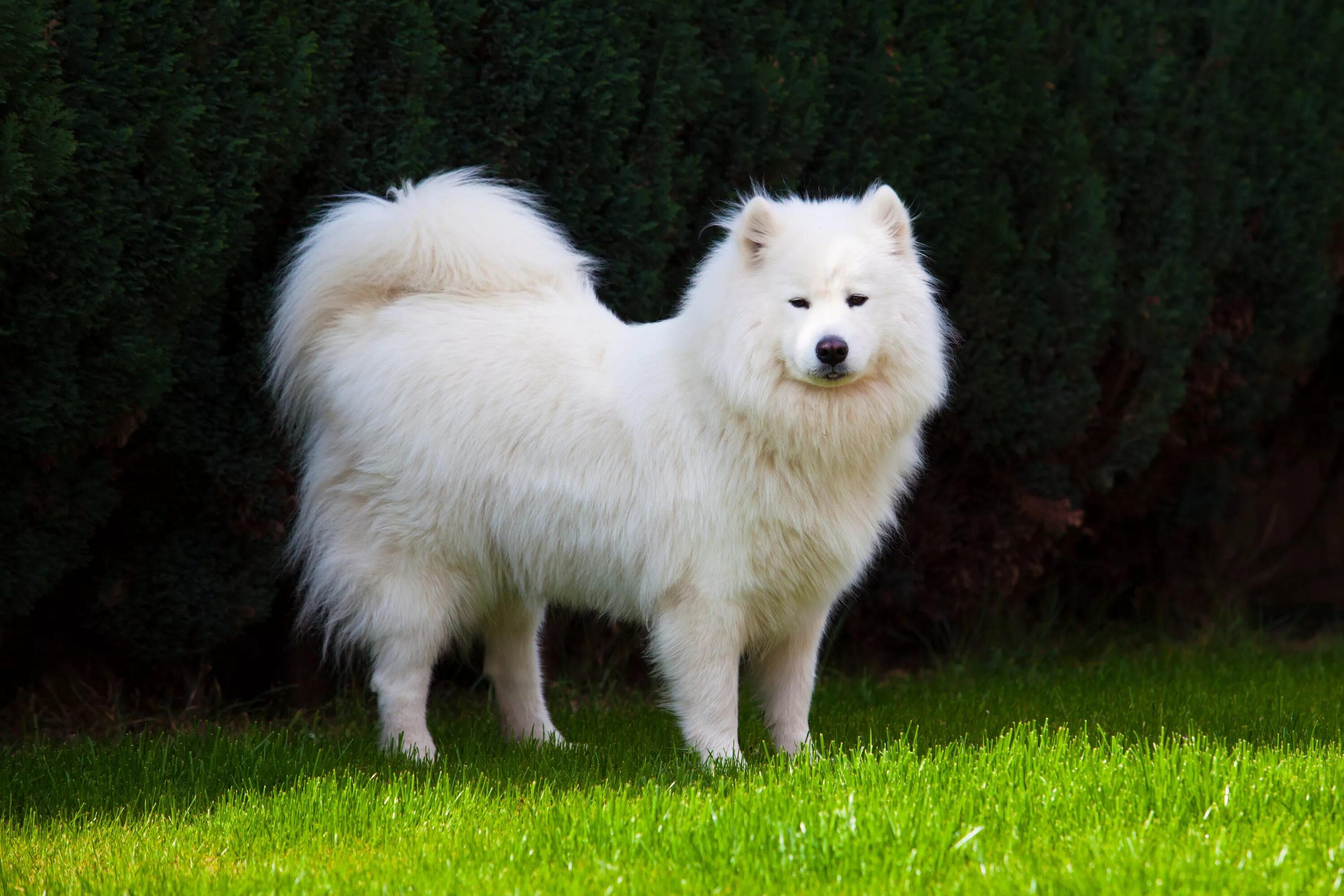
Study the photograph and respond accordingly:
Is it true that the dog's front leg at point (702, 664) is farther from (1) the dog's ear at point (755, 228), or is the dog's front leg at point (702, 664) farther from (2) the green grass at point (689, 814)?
(1) the dog's ear at point (755, 228)

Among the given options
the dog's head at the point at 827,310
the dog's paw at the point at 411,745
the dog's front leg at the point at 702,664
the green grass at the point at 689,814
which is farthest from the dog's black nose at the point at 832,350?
the dog's paw at the point at 411,745

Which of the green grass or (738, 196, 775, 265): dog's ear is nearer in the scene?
the green grass

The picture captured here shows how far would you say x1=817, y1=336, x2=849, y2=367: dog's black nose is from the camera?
378 centimetres

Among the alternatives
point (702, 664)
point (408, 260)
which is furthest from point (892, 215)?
point (408, 260)

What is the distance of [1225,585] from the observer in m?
7.72

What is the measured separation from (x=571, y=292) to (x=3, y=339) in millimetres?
1717

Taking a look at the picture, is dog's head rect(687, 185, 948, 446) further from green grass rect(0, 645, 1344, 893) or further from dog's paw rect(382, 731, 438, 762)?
dog's paw rect(382, 731, 438, 762)

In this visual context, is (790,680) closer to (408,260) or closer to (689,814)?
(689,814)

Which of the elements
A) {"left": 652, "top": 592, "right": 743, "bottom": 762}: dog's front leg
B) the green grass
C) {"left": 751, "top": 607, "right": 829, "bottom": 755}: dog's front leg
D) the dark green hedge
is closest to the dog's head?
{"left": 652, "top": 592, "right": 743, "bottom": 762}: dog's front leg

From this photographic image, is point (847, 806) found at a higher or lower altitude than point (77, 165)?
lower

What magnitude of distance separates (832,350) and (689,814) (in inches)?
51.0

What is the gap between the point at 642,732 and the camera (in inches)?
186

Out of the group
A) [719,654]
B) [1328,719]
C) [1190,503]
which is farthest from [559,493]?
[1190,503]

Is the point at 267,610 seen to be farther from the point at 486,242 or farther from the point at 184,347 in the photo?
the point at 486,242
